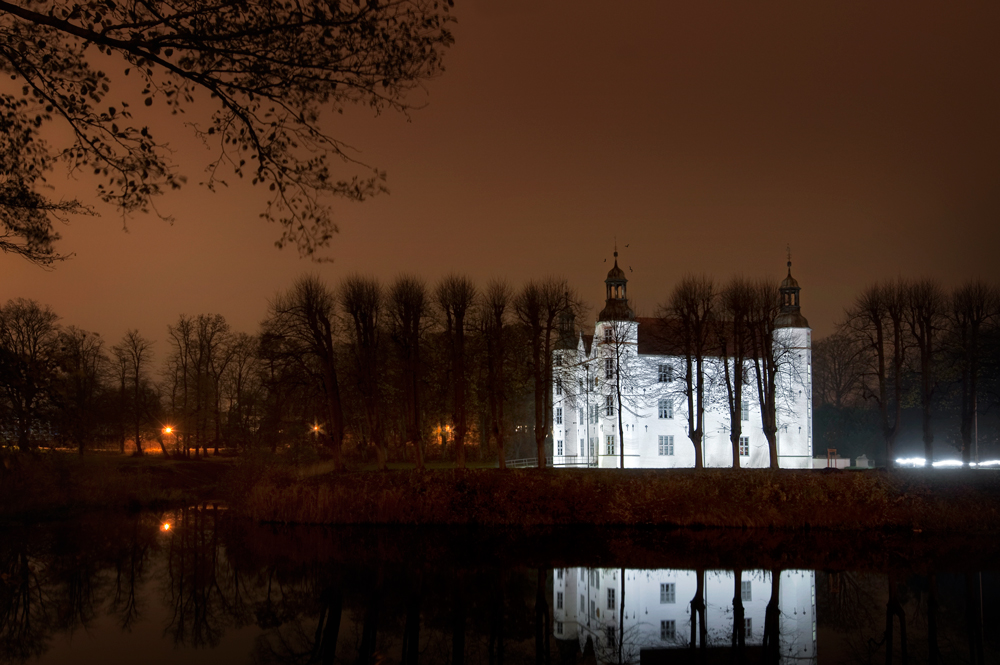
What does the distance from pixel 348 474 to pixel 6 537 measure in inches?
387

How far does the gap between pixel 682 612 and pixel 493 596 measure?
3.88m

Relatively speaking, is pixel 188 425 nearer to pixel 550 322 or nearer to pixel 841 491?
pixel 550 322

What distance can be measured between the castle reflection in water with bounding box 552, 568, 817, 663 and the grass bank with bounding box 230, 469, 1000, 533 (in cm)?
573

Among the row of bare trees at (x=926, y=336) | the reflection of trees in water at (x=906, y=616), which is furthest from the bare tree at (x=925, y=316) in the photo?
the reflection of trees in water at (x=906, y=616)

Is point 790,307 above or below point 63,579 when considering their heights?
above

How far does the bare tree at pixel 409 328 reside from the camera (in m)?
31.5

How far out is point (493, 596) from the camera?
16.8 meters

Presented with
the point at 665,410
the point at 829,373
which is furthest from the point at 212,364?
the point at 829,373

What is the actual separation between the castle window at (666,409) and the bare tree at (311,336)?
57.2 feet

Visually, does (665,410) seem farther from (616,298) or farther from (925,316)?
(925,316)

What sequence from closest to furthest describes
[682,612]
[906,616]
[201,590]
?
[906,616]
[682,612]
[201,590]

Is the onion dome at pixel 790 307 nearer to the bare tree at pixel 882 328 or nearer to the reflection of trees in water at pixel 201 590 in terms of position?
the bare tree at pixel 882 328

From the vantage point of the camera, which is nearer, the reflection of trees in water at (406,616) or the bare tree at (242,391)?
the reflection of trees in water at (406,616)

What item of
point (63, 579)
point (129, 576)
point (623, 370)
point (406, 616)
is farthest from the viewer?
point (623, 370)
